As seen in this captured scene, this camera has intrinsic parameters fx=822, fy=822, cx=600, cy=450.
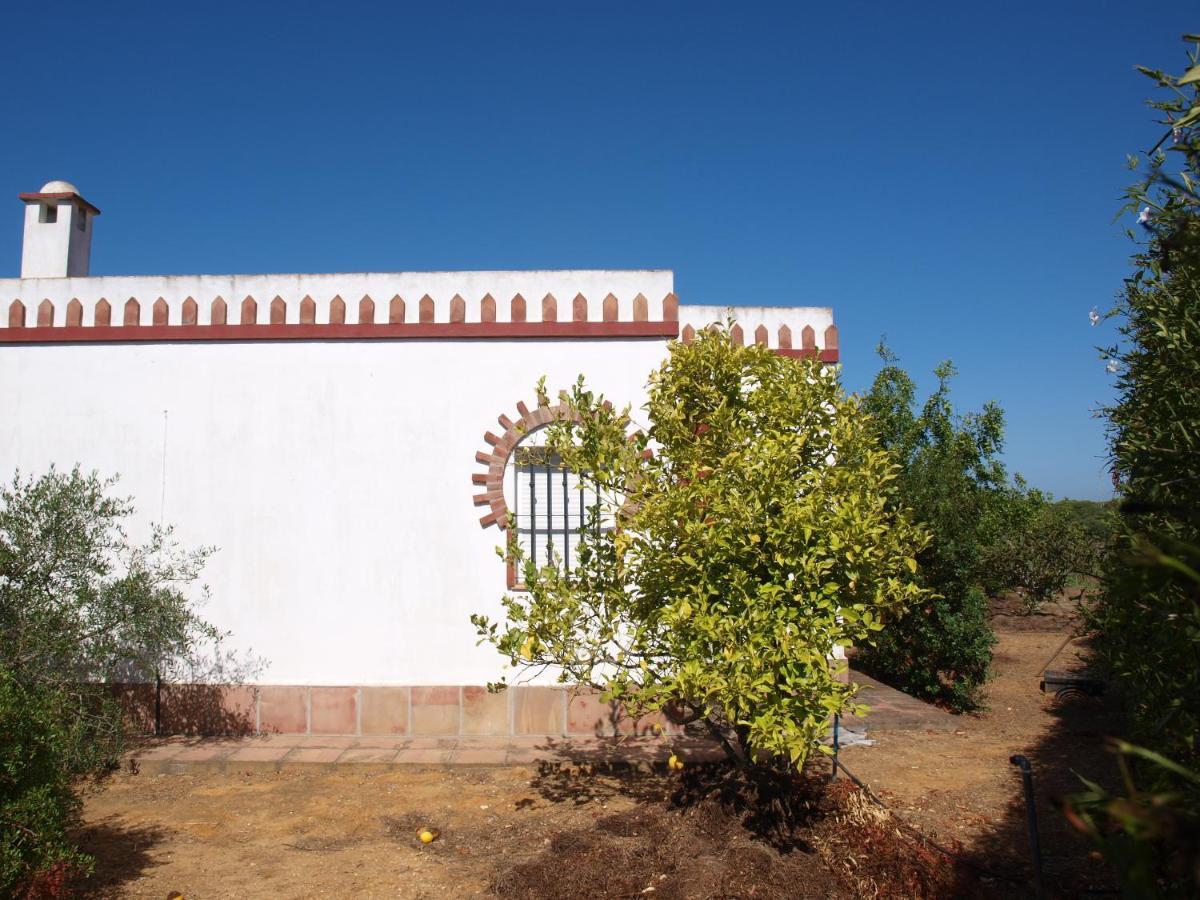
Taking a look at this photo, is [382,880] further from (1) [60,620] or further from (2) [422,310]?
(2) [422,310]

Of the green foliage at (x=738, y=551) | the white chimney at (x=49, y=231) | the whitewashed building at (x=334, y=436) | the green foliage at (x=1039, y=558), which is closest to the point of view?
the green foliage at (x=738, y=551)

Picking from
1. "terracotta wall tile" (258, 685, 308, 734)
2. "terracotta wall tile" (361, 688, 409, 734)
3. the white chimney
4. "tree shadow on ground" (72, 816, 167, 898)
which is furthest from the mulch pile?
the white chimney

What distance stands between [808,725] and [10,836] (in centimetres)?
405

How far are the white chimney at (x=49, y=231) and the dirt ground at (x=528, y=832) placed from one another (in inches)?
220

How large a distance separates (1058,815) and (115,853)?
7013 mm

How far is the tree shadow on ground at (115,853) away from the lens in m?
5.05

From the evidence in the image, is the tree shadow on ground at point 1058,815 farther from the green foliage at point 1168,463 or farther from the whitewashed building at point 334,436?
the whitewashed building at point 334,436

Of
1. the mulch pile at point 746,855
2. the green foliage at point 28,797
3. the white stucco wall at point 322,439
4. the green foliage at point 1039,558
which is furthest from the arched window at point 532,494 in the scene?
the green foliage at point 1039,558

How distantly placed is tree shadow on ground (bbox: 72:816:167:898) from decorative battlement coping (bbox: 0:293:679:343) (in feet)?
15.4

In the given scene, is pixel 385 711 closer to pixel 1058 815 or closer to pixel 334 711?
pixel 334 711

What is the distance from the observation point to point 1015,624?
17656 millimetres

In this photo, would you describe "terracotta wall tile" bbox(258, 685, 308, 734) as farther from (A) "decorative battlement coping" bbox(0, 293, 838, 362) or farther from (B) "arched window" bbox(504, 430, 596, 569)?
(A) "decorative battlement coping" bbox(0, 293, 838, 362)

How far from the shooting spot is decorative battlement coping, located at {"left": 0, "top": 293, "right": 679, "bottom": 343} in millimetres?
8539

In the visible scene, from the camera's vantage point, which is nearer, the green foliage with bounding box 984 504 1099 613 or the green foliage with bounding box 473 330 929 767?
the green foliage with bounding box 473 330 929 767
